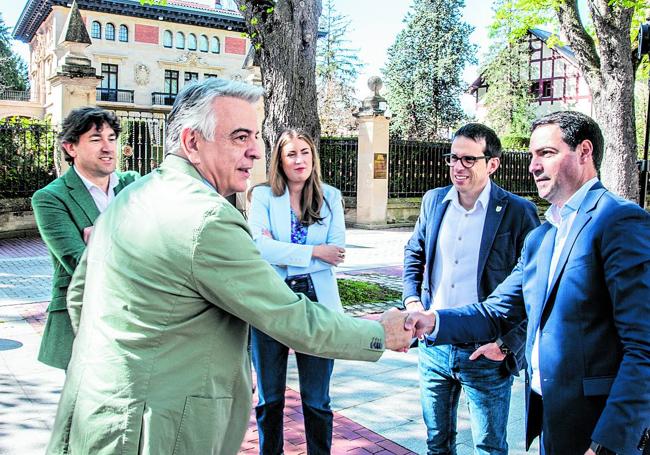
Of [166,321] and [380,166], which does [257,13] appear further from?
[380,166]

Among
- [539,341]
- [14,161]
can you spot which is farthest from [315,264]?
[14,161]

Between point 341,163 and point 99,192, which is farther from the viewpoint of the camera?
point 341,163

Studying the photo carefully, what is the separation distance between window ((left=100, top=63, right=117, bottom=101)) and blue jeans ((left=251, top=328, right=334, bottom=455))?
49327mm

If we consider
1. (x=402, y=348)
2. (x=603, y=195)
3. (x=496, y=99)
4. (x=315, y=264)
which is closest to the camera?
(x=603, y=195)

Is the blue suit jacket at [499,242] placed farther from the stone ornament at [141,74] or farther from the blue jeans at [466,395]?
the stone ornament at [141,74]

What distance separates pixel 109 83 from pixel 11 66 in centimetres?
2565

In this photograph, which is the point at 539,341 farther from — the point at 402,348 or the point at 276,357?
the point at 276,357

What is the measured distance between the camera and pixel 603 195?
238cm

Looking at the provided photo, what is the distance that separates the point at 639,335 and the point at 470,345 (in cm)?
118

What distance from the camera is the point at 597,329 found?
229 centimetres

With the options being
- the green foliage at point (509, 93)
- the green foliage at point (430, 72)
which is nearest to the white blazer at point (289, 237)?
the green foliage at point (430, 72)

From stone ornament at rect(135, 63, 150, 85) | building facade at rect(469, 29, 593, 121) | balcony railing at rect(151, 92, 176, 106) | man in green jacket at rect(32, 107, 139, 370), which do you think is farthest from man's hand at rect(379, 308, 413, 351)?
stone ornament at rect(135, 63, 150, 85)

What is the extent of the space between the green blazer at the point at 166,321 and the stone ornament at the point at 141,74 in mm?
51993

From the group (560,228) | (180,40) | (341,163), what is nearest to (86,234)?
(560,228)
